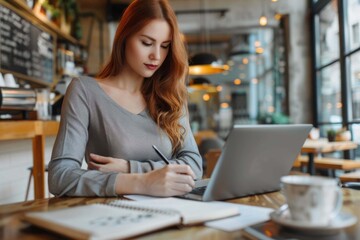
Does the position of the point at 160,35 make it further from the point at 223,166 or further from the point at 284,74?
the point at 284,74

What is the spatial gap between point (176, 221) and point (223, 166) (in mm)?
219

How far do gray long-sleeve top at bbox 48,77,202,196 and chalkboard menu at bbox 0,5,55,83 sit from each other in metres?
2.92

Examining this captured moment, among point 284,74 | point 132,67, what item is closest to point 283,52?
point 284,74

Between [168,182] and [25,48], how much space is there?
13.5ft

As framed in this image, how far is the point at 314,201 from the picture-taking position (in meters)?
0.69

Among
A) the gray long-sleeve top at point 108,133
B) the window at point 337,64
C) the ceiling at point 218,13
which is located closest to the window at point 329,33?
the window at point 337,64

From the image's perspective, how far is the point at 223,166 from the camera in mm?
894

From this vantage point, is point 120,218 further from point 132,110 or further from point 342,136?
point 342,136

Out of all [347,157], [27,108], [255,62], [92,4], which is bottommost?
[347,157]

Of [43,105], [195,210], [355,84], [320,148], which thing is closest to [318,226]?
[195,210]

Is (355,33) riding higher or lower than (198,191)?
higher

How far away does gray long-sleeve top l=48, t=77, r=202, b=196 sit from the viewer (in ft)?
4.24

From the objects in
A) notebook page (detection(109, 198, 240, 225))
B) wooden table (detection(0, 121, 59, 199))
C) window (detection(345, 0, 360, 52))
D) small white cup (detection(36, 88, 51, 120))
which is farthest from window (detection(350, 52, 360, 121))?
notebook page (detection(109, 198, 240, 225))

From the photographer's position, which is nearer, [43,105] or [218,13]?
[43,105]
